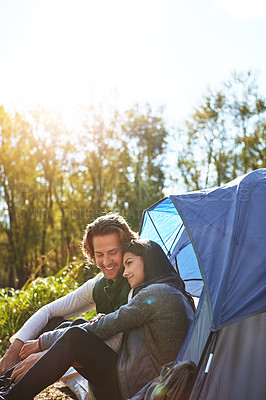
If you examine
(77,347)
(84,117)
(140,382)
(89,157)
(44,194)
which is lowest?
(140,382)

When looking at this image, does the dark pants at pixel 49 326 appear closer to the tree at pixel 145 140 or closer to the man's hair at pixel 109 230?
the man's hair at pixel 109 230

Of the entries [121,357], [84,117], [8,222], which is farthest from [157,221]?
[8,222]

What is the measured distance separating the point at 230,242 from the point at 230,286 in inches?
11.3

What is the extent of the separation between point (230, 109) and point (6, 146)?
8827 millimetres

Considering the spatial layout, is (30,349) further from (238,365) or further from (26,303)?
(26,303)

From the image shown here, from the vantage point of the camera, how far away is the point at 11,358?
136 inches

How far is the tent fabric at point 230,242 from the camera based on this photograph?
8.28 feet

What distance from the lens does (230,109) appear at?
1694 cm

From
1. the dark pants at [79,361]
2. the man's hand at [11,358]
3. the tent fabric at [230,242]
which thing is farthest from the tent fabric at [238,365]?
the man's hand at [11,358]

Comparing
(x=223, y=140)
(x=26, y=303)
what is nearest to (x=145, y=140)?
(x=223, y=140)

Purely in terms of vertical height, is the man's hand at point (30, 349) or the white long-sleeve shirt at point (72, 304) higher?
the white long-sleeve shirt at point (72, 304)

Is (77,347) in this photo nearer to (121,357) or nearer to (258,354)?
(121,357)

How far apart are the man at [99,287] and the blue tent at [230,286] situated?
0.73 meters

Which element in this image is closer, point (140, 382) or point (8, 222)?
point (140, 382)
